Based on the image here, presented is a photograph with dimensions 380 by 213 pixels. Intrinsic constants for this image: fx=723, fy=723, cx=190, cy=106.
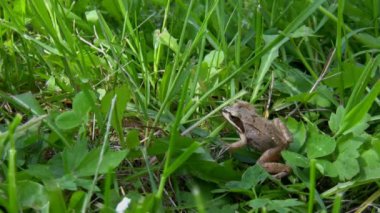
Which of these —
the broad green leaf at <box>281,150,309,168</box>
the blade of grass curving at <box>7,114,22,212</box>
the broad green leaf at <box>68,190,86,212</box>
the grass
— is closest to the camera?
the blade of grass curving at <box>7,114,22,212</box>

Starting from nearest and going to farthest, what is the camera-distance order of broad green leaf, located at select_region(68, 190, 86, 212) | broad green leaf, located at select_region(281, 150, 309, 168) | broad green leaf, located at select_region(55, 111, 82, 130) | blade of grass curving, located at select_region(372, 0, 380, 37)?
broad green leaf, located at select_region(68, 190, 86, 212), broad green leaf, located at select_region(55, 111, 82, 130), broad green leaf, located at select_region(281, 150, 309, 168), blade of grass curving, located at select_region(372, 0, 380, 37)

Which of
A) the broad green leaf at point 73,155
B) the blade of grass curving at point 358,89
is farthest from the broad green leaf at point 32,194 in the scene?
the blade of grass curving at point 358,89

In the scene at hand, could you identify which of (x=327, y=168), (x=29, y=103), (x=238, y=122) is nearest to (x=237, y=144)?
(x=238, y=122)

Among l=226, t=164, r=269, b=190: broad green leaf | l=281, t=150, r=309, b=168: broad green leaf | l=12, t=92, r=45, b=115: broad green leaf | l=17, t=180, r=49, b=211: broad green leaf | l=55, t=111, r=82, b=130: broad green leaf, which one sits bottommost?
l=226, t=164, r=269, b=190: broad green leaf

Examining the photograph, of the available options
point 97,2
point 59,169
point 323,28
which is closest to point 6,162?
point 59,169

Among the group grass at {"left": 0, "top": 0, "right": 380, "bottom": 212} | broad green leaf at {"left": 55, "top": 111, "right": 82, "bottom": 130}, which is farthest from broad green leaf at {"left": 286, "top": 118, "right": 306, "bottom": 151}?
broad green leaf at {"left": 55, "top": 111, "right": 82, "bottom": 130}

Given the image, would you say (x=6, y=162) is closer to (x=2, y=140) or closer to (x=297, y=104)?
(x=2, y=140)

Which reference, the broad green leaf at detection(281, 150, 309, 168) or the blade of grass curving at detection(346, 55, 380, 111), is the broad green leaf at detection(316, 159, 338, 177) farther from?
the blade of grass curving at detection(346, 55, 380, 111)
